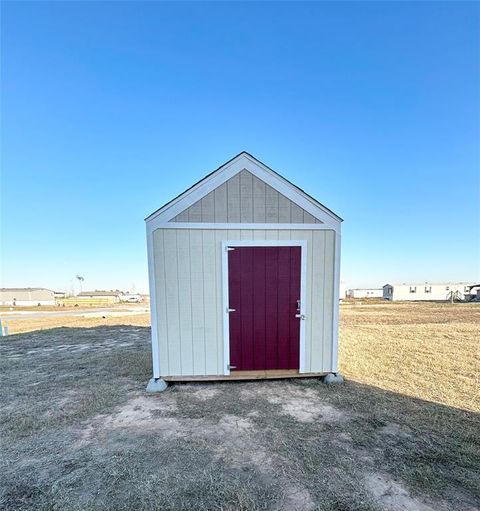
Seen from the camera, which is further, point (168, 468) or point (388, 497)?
point (168, 468)

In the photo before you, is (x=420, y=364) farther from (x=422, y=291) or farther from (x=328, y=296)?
(x=422, y=291)

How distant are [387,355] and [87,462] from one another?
577 cm

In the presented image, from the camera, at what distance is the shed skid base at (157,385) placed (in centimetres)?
403

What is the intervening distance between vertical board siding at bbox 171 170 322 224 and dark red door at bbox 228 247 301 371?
50 cm

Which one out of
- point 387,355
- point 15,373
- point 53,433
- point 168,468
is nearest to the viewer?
point 168,468

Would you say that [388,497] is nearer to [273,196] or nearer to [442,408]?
[442,408]

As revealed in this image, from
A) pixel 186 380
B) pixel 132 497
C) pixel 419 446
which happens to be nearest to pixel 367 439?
pixel 419 446

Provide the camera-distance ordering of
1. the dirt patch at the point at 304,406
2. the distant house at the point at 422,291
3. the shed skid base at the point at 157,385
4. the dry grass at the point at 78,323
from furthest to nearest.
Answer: the distant house at the point at 422,291 < the dry grass at the point at 78,323 < the shed skid base at the point at 157,385 < the dirt patch at the point at 304,406

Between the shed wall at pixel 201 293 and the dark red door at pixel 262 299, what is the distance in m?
0.20

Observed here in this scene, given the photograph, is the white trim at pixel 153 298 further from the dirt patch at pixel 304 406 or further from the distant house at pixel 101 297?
the distant house at pixel 101 297

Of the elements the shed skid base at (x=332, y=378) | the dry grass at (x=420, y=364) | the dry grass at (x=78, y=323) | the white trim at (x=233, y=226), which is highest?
the white trim at (x=233, y=226)

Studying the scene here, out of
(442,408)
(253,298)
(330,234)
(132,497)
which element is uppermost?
(330,234)

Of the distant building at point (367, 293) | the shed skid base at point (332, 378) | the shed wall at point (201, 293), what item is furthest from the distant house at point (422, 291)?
the shed wall at point (201, 293)

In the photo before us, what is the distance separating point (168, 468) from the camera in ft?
7.47
